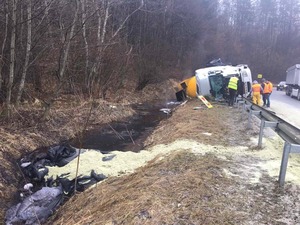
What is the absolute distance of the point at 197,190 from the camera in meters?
4.93

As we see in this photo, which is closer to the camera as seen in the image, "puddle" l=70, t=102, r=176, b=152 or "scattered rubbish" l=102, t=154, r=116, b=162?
"scattered rubbish" l=102, t=154, r=116, b=162

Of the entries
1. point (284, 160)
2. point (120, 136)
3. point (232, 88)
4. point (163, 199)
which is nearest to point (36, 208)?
point (163, 199)

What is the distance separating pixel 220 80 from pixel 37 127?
11744 millimetres

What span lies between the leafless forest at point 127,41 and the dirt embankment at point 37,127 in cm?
60

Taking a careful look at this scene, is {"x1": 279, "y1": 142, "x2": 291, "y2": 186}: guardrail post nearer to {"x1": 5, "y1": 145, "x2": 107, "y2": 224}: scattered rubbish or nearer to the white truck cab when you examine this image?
{"x1": 5, "y1": 145, "x2": 107, "y2": 224}: scattered rubbish

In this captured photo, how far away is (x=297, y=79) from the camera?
28.1 metres

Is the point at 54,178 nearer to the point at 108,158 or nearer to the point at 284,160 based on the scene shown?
the point at 108,158

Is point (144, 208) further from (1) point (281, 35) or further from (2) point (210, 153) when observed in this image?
(1) point (281, 35)

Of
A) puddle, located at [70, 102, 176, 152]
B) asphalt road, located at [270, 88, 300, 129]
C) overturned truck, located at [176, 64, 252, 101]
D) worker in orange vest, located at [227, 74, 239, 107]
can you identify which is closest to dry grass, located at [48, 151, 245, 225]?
puddle, located at [70, 102, 176, 152]

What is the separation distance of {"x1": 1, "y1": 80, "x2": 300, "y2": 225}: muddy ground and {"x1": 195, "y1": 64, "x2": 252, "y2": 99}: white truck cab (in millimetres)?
10921

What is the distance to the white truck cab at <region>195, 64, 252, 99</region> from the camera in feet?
62.3

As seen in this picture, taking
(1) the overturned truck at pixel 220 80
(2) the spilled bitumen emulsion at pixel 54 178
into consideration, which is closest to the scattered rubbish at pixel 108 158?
(2) the spilled bitumen emulsion at pixel 54 178

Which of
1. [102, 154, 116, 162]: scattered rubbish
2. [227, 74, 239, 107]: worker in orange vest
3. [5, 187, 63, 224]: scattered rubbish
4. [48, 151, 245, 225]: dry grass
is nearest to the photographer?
[48, 151, 245, 225]: dry grass

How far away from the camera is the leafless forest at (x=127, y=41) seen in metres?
11.7
